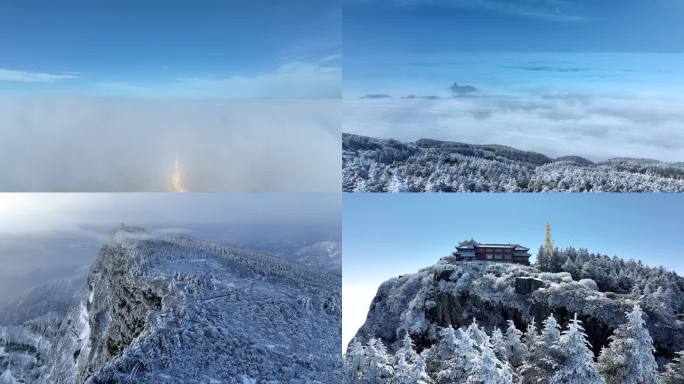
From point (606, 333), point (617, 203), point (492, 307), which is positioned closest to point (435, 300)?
point (492, 307)

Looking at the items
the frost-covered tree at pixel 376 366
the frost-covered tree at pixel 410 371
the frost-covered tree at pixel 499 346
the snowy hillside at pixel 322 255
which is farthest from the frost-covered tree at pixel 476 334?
the snowy hillside at pixel 322 255

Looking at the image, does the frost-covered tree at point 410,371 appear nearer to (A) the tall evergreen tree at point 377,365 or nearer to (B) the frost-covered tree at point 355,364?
(A) the tall evergreen tree at point 377,365

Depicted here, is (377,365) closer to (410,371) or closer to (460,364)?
(410,371)

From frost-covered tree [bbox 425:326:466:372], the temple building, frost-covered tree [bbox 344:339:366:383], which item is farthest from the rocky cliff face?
frost-covered tree [bbox 344:339:366:383]

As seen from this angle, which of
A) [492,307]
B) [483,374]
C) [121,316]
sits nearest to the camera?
[483,374]

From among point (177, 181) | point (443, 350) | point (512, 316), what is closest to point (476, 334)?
point (443, 350)

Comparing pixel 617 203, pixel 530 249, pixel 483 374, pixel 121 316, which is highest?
pixel 617 203

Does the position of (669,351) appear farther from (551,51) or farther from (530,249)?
(551,51)
